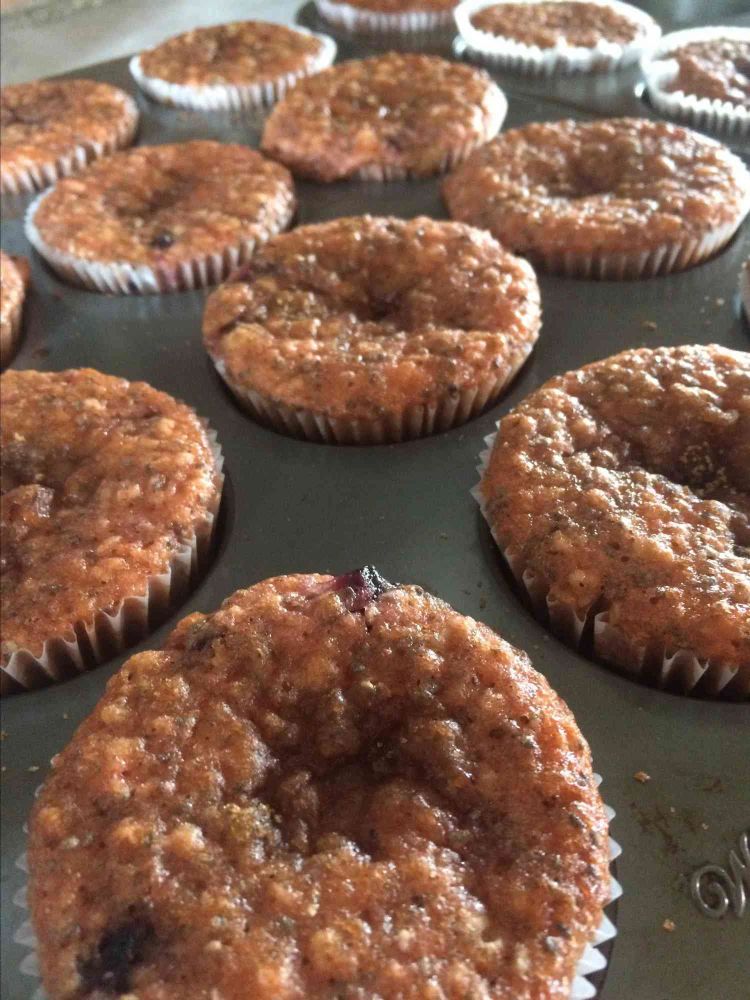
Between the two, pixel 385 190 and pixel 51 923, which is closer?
pixel 51 923

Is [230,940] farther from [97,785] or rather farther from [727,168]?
[727,168]

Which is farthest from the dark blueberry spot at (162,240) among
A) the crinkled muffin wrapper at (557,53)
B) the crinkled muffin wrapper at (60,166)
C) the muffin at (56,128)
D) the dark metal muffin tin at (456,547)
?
the crinkled muffin wrapper at (557,53)

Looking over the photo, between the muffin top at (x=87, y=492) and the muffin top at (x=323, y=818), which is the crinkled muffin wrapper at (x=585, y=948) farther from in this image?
the muffin top at (x=87, y=492)

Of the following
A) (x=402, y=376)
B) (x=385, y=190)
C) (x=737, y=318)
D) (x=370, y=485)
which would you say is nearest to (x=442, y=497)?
(x=370, y=485)

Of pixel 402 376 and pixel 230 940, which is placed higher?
pixel 402 376

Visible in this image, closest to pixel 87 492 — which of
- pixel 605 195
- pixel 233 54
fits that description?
pixel 605 195

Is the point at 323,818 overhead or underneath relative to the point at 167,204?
underneath

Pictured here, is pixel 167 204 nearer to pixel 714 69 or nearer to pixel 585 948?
pixel 714 69
